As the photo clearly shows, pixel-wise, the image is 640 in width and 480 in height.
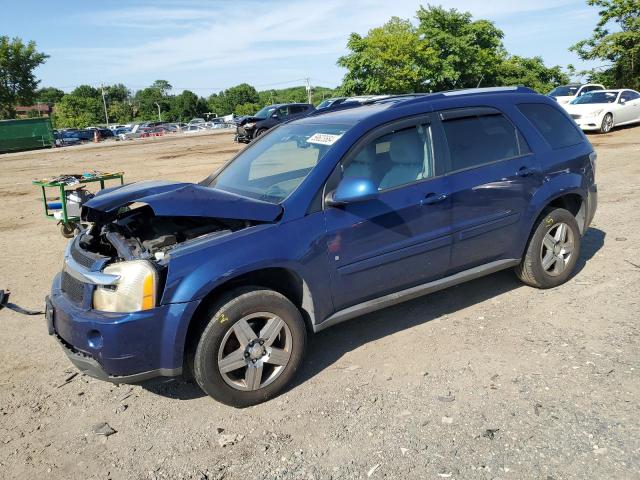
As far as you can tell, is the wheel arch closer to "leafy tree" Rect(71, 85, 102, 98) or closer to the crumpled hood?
the crumpled hood

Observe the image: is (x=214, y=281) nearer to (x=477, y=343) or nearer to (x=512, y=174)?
(x=477, y=343)

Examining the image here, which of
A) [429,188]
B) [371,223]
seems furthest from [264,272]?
[429,188]

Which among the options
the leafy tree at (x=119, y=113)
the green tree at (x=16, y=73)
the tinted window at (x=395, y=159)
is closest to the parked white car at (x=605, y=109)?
the tinted window at (x=395, y=159)

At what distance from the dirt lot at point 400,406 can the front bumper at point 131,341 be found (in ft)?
1.33

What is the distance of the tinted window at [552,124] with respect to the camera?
4801 millimetres

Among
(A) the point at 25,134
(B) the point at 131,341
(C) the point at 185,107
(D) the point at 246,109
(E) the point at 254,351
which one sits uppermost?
(C) the point at 185,107

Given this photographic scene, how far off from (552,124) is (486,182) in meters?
1.20

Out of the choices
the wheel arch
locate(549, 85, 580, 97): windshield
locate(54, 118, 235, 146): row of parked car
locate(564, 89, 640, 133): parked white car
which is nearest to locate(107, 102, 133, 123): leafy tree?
locate(54, 118, 235, 146): row of parked car

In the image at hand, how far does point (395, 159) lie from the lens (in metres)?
4.00

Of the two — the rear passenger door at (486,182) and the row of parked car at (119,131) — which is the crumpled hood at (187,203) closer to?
the rear passenger door at (486,182)

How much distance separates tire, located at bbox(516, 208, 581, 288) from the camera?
472 cm

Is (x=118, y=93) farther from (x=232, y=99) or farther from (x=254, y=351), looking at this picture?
(x=254, y=351)

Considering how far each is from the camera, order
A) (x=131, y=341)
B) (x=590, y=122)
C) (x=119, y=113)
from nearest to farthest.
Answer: (x=131, y=341) → (x=590, y=122) → (x=119, y=113)

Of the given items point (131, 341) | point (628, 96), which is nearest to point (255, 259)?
point (131, 341)
